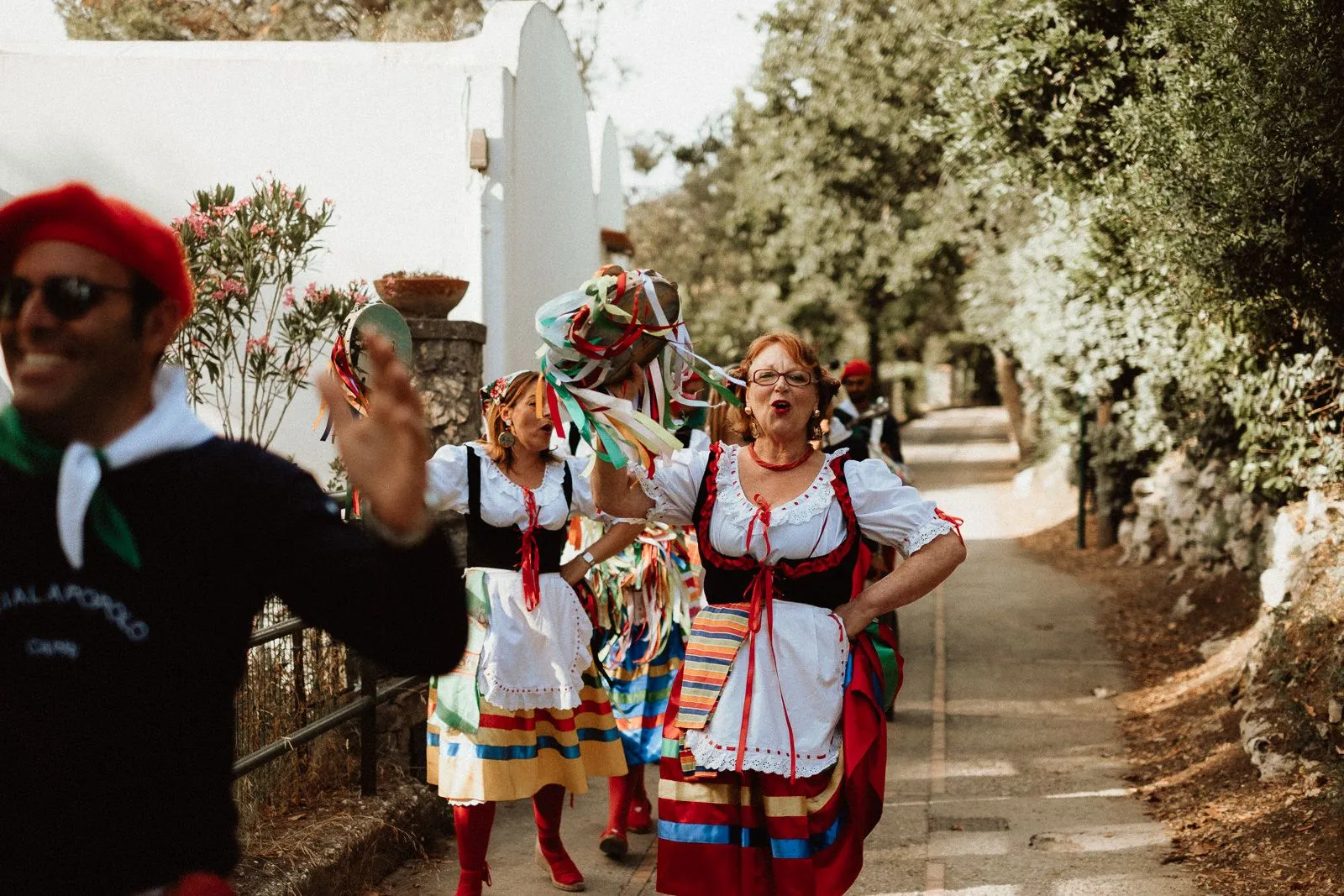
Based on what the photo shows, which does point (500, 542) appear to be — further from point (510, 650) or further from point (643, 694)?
point (643, 694)

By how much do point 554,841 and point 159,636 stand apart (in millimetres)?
3943

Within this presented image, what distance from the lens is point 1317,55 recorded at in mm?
6508

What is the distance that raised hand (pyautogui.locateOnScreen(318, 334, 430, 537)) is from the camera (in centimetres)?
183

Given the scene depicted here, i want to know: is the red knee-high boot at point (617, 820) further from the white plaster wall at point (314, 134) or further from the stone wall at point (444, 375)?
the white plaster wall at point (314, 134)

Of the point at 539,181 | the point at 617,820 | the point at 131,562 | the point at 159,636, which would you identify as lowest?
the point at 617,820

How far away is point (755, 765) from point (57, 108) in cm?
909

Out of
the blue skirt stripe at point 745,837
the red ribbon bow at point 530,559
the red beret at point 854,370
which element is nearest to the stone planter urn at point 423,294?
the red ribbon bow at point 530,559

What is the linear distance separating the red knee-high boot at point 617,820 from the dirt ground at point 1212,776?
7.81 ft

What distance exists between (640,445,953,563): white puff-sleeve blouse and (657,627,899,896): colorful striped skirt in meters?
0.43

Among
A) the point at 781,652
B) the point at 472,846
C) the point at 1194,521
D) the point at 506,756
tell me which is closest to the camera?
the point at 781,652

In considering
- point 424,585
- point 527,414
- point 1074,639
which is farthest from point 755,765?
point 1074,639

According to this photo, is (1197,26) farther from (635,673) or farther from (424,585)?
(424,585)

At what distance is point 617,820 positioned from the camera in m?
6.09

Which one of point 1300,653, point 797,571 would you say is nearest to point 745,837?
point 797,571
